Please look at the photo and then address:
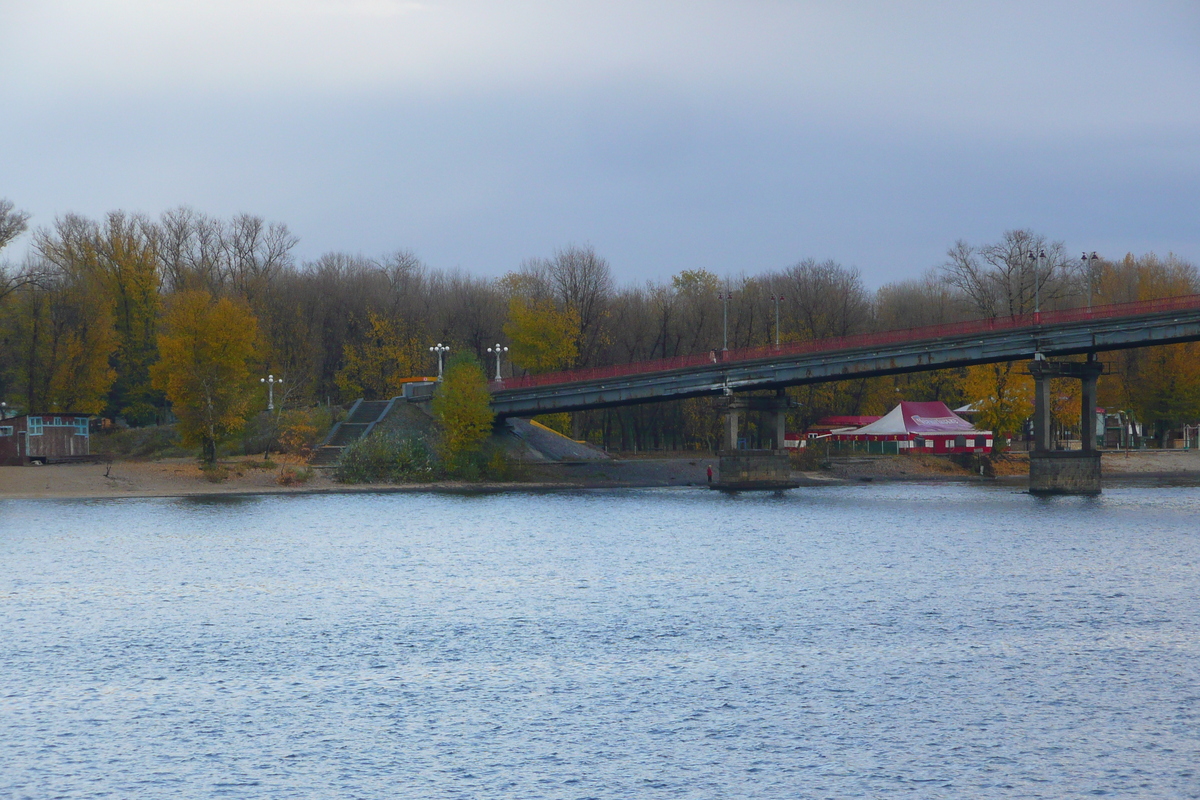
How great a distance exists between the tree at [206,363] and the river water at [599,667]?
96.1ft

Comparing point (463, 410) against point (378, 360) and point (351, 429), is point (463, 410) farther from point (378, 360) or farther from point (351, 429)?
point (378, 360)

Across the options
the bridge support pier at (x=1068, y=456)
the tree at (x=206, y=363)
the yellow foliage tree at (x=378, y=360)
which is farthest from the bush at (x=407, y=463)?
the bridge support pier at (x=1068, y=456)

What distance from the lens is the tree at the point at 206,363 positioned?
3403 inches

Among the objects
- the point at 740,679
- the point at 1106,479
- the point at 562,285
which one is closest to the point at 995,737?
the point at 740,679

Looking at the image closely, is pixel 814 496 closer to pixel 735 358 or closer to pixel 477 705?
pixel 735 358

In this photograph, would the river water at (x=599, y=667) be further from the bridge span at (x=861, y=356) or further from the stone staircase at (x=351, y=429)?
the stone staircase at (x=351, y=429)

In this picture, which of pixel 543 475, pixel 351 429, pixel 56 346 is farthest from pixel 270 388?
pixel 543 475

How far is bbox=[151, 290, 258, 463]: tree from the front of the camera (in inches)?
3403

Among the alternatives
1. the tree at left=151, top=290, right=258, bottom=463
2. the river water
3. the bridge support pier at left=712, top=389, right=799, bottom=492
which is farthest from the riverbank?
the river water

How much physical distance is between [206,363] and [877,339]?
48881 millimetres

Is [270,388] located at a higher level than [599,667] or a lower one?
higher

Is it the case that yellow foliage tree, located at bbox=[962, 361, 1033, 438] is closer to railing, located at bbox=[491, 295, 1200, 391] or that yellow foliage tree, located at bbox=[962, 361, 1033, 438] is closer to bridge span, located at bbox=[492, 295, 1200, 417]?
bridge span, located at bbox=[492, 295, 1200, 417]

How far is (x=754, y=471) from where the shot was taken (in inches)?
3875

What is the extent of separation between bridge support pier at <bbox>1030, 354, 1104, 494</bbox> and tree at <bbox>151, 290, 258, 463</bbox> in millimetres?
58248
